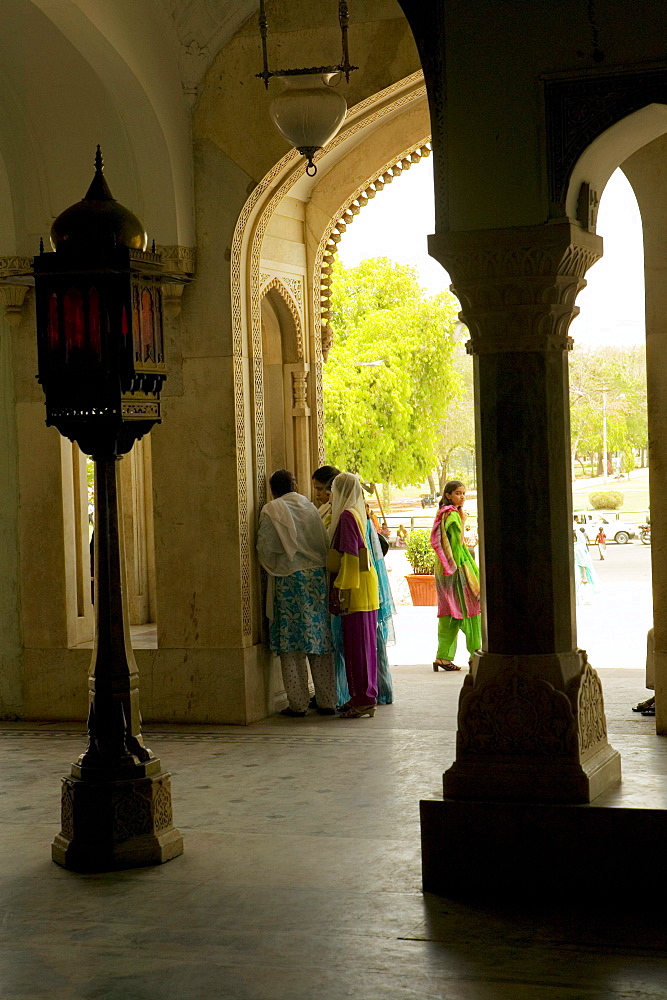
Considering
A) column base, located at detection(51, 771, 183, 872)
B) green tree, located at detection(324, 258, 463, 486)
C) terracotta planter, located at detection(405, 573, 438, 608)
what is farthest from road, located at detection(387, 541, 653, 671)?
green tree, located at detection(324, 258, 463, 486)

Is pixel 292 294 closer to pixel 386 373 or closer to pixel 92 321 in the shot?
pixel 92 321

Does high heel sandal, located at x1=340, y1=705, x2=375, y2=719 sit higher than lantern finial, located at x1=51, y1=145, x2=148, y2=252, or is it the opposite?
lantern finial, located at x1=51, y1=145, x2=148, y2=252

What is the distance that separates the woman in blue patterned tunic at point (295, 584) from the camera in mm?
7562

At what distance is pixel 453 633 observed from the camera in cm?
909

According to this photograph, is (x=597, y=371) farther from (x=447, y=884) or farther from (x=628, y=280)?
(x=447, y=884)

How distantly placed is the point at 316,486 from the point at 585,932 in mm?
4636

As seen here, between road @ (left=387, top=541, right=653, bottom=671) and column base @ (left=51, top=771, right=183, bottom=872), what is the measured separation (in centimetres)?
526

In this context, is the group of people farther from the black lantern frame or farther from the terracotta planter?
the terracotta planter

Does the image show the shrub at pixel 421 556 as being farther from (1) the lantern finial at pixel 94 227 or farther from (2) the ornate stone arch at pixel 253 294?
(1) the lantern finial at pixel 94 227

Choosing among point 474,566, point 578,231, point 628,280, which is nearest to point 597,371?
point 628,280

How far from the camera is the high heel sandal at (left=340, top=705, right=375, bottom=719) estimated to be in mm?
7668

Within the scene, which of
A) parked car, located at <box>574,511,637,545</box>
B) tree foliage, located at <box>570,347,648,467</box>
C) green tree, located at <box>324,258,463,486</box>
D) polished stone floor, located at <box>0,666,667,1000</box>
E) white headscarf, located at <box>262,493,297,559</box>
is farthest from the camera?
tree foliage, located at <box>570,347,648,467</box>

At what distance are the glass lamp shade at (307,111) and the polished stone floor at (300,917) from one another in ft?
10.8

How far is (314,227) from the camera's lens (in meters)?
8.73
